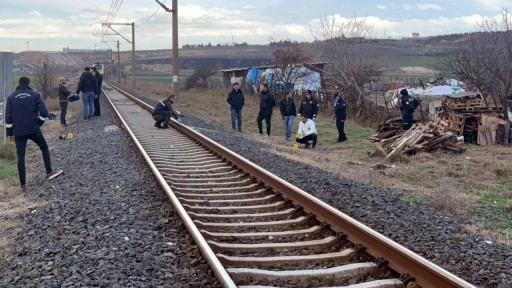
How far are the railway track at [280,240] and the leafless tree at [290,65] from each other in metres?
31.6

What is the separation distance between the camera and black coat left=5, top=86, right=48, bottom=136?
11469 mm

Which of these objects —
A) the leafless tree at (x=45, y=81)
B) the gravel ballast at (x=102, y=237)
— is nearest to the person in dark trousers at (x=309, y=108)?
the gravel ballast at (x=102, y=237)

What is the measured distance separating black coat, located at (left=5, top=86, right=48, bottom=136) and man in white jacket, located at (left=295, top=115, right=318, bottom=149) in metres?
9.58

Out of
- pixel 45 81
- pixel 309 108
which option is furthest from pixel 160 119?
pixel 45 81

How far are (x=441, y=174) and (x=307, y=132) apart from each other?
5.96 metres

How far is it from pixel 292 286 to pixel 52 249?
2761mm

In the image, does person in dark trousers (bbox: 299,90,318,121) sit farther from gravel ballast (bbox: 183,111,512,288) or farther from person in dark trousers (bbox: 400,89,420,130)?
gravel ballast (bbox: 183,111,512,288)

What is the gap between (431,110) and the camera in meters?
28.5

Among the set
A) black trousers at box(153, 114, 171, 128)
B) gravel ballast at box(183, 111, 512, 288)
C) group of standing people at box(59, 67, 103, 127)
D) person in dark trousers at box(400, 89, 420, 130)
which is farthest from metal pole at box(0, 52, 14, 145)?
person in dark trousers at box(400, 89, 420, 130)

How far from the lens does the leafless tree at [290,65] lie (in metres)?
43.2

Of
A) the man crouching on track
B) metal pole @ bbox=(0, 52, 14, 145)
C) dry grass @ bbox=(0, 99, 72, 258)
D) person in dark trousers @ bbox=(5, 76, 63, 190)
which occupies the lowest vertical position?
dry grass @ bbox=(0, 99, 72, 258)

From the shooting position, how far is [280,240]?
738cm

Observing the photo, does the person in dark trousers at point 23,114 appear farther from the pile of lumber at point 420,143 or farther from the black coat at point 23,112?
the pile of lumber at point 420,143

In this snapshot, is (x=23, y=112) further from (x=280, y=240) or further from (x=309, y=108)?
(x=309, y=108)
